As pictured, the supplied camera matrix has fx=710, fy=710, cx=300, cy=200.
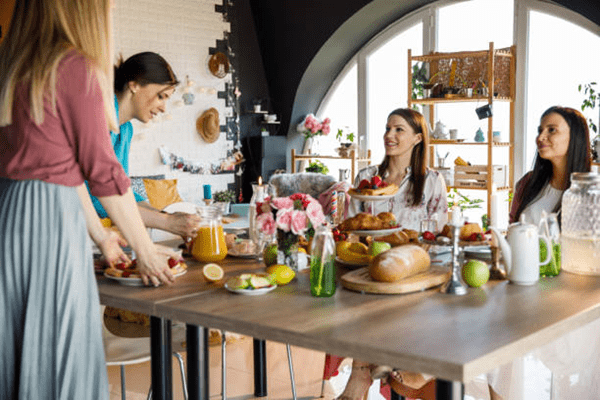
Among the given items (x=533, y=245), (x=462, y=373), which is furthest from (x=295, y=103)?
(x=462, y=373)

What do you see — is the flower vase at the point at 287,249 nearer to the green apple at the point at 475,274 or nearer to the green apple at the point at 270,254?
the green apple at the point at 270,254

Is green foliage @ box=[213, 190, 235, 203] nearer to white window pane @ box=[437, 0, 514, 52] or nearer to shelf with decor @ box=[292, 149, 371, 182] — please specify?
shelf with decor @ box=[292, 149, 371, 182]

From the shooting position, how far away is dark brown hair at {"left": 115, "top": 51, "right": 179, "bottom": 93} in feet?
9.08

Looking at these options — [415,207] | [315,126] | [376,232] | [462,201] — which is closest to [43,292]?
[376,232]

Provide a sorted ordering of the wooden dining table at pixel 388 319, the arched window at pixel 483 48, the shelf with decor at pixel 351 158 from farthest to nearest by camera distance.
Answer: the shelf with decor at pixel 351 158 < the arched window at pixel 483 48 < the wooden dining table at pixel 388 319

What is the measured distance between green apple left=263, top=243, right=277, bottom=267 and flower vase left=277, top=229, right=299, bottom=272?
4cm

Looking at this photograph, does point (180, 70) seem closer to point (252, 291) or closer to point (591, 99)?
point (591, 99)

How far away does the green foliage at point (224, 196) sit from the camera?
23.8ft

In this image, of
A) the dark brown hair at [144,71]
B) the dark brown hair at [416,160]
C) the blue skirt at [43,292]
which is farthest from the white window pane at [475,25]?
the blue skirt at [43,292]

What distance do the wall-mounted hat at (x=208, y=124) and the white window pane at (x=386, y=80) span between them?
1.64 m

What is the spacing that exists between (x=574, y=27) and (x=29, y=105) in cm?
525

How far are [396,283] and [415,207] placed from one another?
1652 millimetres

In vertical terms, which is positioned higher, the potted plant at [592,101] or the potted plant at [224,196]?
the potted plant at [592,101]

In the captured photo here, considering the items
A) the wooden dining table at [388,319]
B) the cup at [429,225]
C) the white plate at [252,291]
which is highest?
the cup at [429,225]
